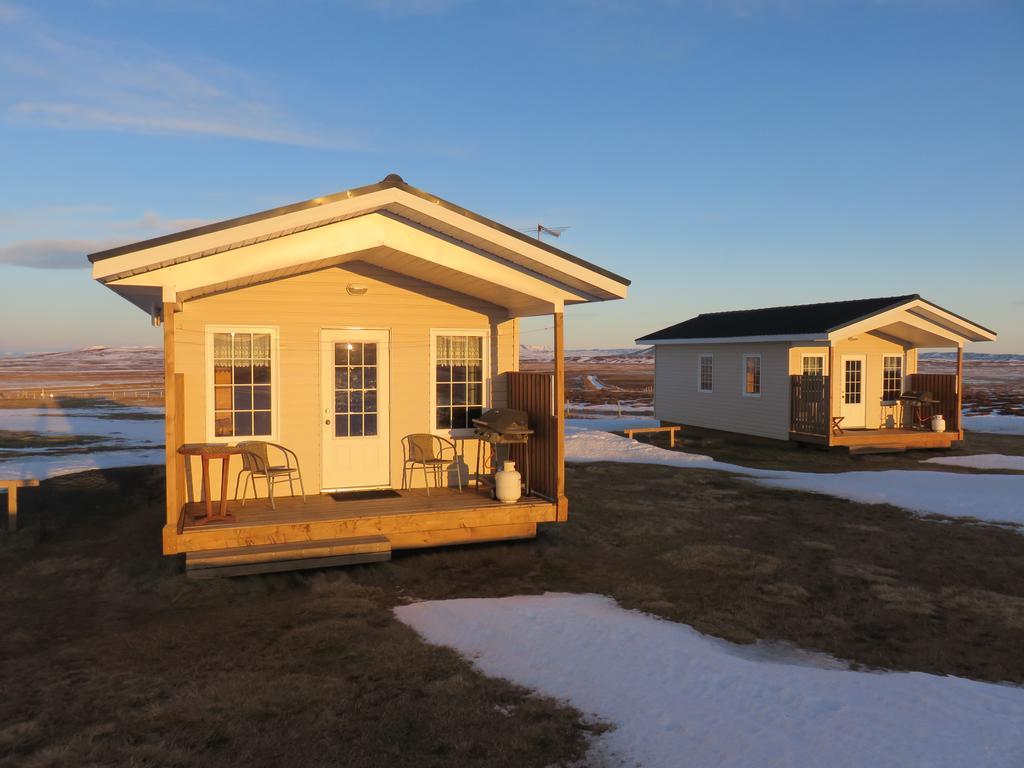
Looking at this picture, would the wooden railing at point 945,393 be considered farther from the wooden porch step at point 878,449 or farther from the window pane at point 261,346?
the window pane at point 261,346

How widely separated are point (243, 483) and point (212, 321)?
1894 millimetres

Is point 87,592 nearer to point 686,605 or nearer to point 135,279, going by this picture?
point 135,279

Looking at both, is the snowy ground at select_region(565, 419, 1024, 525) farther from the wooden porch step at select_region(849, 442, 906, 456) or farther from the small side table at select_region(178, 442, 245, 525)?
the small side table at select_region(178, 442, 245, 525)

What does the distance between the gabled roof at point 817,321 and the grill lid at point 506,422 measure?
34.4 ft

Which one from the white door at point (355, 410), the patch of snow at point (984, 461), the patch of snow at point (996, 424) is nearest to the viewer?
the white door at point (355, 410)

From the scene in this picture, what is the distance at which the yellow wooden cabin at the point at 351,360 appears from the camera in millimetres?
7031

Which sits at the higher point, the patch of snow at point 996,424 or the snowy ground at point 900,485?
the patch of snow at point 996,424

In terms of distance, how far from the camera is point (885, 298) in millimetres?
18609

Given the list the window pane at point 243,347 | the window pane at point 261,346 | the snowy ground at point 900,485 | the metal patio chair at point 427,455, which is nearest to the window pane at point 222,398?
the window pane at point 243,347

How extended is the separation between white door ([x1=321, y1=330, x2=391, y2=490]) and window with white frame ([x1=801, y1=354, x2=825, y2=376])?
1290 centimetres

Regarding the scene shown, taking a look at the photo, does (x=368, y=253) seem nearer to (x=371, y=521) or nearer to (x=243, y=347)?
(x=243, y=347)

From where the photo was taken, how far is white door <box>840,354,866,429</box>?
62.7 feet

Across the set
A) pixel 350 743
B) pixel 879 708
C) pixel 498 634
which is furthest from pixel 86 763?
pixel 879 708

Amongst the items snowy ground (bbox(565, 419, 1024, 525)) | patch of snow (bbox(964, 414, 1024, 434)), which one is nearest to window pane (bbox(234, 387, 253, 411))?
snowy ground (bbox(565, 419, 1024, 525))
